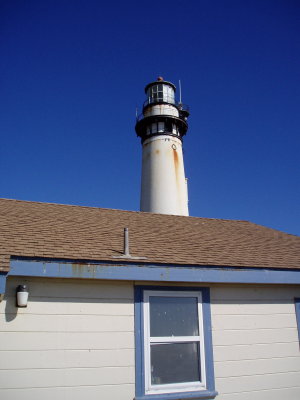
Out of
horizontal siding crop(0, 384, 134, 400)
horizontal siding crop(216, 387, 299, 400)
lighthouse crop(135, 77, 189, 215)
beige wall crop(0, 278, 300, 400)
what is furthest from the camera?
lighthouse crop(135, 77, 189, 215)

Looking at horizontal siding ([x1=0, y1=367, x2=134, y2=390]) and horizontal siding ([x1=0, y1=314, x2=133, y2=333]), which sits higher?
horizontal siding ([x1=0, y1=314, x2=133, y2=333])

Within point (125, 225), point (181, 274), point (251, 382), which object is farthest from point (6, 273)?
point (251, 382)

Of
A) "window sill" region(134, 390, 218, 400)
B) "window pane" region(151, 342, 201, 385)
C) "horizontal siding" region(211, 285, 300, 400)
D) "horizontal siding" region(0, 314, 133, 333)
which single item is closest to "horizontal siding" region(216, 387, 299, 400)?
"horizontal siding" region(211, 285, 300, 400)

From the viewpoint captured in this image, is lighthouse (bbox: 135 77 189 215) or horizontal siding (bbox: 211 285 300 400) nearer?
horizontal siding (bbox: 211 285 300 400)

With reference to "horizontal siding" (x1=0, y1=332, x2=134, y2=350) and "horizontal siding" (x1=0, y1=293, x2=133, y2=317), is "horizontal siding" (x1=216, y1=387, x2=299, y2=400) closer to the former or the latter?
"horizontal siding" (x1=0, y1=332, x2=134, y2=350)

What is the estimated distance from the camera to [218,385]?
5.39m

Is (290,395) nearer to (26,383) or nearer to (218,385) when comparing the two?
(218,385)

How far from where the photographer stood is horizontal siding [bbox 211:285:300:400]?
18.1 ft

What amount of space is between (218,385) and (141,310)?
157 centimetres

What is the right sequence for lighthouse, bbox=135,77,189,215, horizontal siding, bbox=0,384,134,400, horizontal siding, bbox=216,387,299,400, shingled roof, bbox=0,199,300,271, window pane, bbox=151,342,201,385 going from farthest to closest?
1. lighthouse, bbox=135,77,189,215
2. shingled roof, bbox=0,199,300,271
3. horizontal siding, bbox=216,387,299,400
4. window pane, bbox=151,342,201,385
5. horizontal siding, bbox=0,384,134,400

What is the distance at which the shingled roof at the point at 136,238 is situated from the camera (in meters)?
5.56

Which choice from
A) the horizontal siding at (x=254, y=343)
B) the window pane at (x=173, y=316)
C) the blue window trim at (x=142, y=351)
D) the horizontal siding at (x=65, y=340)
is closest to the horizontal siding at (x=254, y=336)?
the horizontal siding at (x=254, y=343)

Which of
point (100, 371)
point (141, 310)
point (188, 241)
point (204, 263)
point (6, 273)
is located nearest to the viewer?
point (6, 273)

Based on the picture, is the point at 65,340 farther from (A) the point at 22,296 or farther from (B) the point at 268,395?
(B) the point at 268,395
